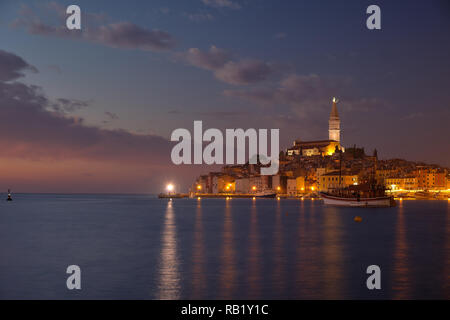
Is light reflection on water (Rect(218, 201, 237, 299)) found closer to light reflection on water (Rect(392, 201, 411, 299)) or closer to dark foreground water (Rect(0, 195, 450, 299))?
dark foreground water (Rect(0, 195, 450, 299))

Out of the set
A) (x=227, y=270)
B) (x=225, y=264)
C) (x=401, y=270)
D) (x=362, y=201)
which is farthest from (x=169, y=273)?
(x=362, y=201)

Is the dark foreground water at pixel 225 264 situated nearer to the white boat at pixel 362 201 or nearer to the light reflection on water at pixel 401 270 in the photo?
the light reflection on water at pixel 401 270

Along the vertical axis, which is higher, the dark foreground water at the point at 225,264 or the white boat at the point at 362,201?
the white boat at the point at 362,201

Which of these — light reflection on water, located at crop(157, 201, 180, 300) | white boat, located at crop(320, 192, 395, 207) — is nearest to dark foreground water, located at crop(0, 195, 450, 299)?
light reflection on water, located at crop(157, 201, 180, 300)

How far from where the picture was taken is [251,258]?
103 ft

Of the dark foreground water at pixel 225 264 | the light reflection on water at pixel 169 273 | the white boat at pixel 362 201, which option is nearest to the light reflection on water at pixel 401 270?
the dark foreground water at pixel 225 264

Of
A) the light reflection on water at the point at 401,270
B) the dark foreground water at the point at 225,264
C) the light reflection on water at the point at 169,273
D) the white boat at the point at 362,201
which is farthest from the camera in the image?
the white boat at the point at 362,201

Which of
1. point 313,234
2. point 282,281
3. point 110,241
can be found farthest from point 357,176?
point 282,281

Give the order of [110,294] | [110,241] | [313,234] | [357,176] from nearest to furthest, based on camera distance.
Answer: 1. [110,294]
2. [110,241]
3. [313,234]
4. [357,176]

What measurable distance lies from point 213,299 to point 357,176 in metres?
170

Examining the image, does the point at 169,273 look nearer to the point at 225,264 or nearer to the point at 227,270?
the point at 227,270

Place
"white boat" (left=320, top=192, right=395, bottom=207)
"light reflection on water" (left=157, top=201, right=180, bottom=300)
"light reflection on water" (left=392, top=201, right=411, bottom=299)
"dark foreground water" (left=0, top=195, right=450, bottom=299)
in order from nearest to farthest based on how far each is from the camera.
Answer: "light reflection on water" (left=157, top=201, right=180, bottom=300) < "light reflection on water" (left=392, top=201, right=411, bottom=299) < "dark foreground water" (left=0, top=195, right=450, bottom=299) < "white boat" (left=320, top=192, right=395, bottom=207)

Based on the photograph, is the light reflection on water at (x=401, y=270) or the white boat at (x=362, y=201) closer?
the light reflection on water at (x=401, y=270)
